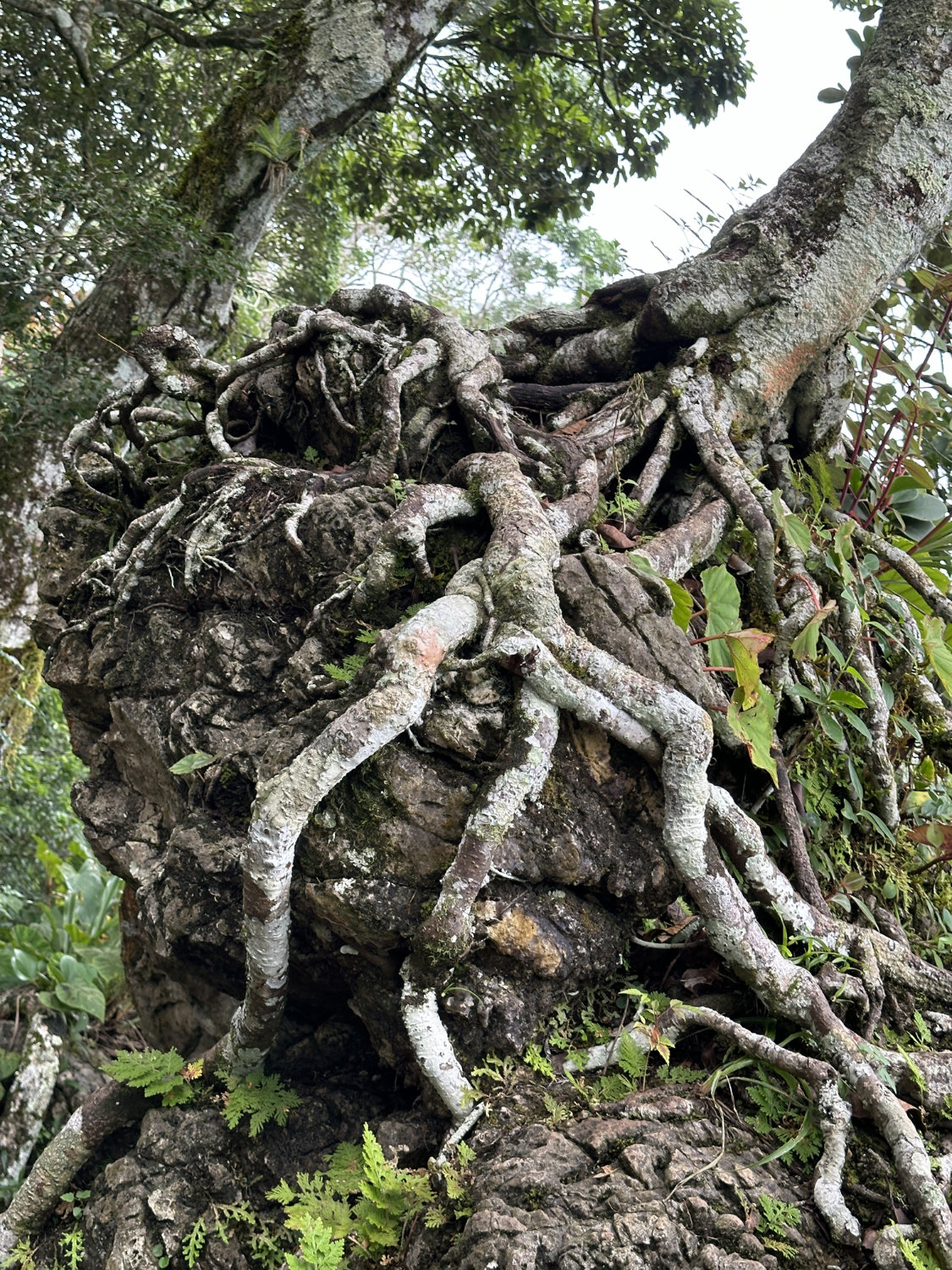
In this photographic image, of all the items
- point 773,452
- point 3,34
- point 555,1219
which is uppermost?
point 773,452

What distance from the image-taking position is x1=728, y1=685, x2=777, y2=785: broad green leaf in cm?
236

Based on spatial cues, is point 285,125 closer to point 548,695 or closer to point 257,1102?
point 548,695

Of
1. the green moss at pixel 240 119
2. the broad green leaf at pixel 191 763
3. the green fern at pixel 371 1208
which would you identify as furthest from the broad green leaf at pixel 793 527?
the green moss at pixel 240 119

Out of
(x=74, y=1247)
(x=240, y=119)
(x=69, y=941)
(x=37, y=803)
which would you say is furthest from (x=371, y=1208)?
(x=37, y=803)

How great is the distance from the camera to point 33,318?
5305 millimetres

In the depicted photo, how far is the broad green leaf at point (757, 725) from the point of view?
2359mm

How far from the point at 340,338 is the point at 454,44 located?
485 centimetres

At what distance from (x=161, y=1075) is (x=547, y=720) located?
1485mm

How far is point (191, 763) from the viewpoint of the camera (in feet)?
9.15

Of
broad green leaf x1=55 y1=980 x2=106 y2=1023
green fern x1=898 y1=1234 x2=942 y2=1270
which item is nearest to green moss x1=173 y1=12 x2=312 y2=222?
broad green leaf x1=55 y1=980 x2=106 y2=1023

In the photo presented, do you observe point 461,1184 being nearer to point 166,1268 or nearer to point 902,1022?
point 166,1268

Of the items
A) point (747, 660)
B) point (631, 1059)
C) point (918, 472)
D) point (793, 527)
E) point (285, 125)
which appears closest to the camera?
point (631, 1059)

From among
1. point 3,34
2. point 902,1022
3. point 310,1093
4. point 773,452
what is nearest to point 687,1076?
point 902,1022

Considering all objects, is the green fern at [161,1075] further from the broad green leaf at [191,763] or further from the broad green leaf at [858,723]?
the broad green leaf at [858,723]
